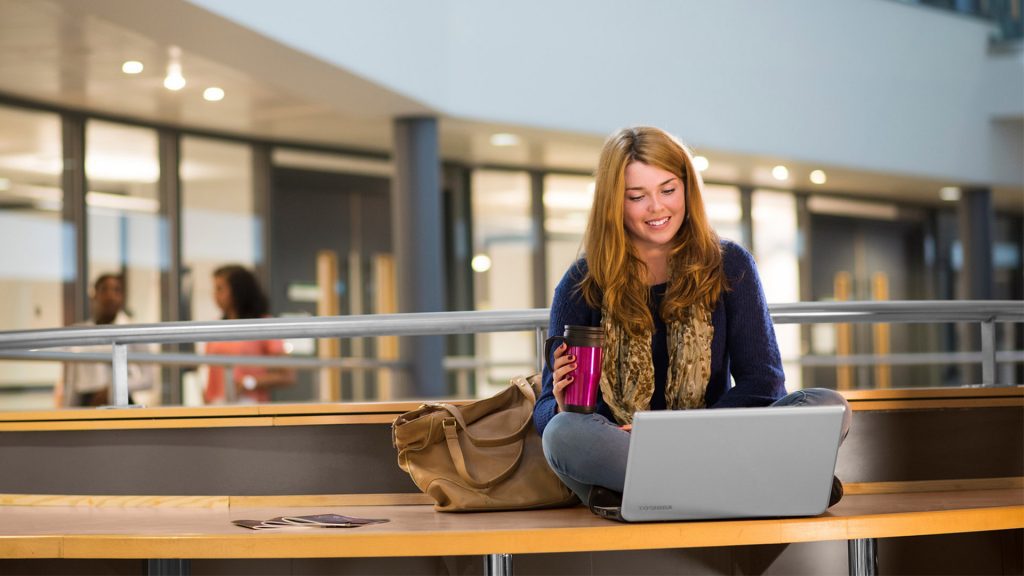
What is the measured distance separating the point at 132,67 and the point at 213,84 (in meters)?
0.66

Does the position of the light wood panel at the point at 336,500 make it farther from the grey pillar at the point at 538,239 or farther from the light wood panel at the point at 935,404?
the grey pillar at the point at 538,239

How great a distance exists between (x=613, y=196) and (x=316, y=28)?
4576mm

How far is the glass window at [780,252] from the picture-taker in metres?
14.3

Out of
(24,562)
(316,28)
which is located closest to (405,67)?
(316,28)

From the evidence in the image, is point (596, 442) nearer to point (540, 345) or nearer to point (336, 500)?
point (540, 345)

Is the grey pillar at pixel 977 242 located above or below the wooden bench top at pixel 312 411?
above

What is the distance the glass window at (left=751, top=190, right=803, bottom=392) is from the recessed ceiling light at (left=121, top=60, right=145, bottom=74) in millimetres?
8027

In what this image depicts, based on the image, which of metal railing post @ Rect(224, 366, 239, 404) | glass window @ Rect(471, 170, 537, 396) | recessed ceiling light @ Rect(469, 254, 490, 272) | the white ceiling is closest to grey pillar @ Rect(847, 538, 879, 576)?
the white ceiling

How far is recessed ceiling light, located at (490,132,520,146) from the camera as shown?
10.1m

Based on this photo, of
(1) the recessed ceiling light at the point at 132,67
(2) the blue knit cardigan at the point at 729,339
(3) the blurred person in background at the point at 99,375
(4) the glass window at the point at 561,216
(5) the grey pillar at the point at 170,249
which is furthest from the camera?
(4) the glass window at the point at 561,216

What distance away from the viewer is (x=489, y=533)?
2.52 m

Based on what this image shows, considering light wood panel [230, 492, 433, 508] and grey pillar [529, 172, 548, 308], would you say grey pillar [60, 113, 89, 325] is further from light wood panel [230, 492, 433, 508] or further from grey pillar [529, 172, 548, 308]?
light wood panel [230, 492, 433, 508]

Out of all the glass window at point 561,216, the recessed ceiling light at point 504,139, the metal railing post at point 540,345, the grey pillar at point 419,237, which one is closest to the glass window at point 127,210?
the grey pillar at point 419,237

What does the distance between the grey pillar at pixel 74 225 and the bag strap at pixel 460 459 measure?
6833 mm
